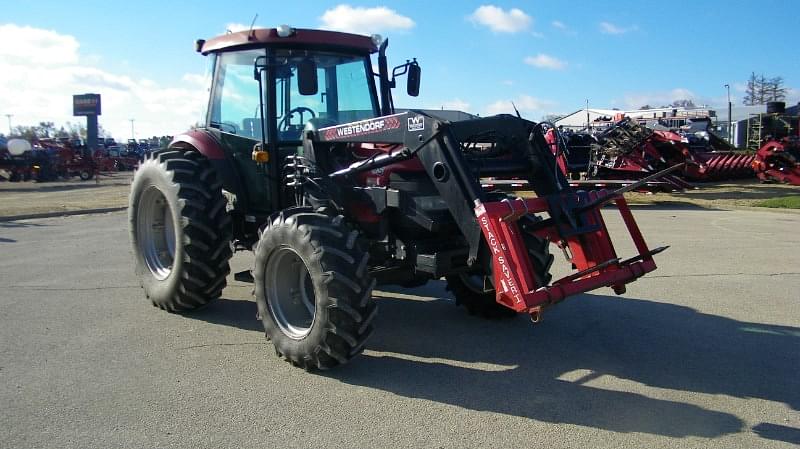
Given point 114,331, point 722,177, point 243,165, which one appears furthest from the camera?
point 722,177

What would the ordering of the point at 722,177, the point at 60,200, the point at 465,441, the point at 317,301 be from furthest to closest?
the point at 722,177
the point at 60,200
the point at 317,301
the point at 465,441

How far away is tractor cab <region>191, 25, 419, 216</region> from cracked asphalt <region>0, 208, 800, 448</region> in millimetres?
1432

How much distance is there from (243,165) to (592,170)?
50.4 feet

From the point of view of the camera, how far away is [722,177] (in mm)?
24141

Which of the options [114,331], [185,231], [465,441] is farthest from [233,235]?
[465,441]

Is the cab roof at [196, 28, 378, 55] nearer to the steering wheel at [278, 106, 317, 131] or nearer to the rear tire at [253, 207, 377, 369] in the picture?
the steering wheel at [278, 106, 317, 131]

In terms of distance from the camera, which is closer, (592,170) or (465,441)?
(465,441)

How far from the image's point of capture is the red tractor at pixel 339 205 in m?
4.56

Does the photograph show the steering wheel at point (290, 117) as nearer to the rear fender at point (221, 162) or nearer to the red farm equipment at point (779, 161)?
the rear fender at point (221, 162)

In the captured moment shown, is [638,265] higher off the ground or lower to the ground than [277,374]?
higher

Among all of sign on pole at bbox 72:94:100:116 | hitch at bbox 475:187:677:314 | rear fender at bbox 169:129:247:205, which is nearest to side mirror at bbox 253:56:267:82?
rear fender at bbox 169:129:247:205

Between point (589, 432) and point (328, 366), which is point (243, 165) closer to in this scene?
point (328, 366)

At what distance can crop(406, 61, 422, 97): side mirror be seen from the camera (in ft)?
20.8

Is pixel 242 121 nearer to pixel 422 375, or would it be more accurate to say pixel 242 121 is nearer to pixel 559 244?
pixel 422 375
